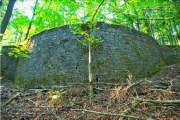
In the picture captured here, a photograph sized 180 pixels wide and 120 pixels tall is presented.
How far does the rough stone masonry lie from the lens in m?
8.52

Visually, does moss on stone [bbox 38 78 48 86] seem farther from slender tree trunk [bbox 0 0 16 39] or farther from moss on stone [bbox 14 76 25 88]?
slender tree trunk [bbox 0 0 16 39]

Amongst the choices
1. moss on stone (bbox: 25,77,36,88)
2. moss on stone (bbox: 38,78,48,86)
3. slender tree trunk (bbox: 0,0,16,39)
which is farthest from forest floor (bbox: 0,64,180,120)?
moss on stone (bbox: 25,77,36,88)

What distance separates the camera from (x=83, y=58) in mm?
8781

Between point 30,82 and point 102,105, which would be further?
point 30,82

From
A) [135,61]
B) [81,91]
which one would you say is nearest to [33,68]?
[81,91]

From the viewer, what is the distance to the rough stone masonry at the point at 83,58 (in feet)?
28.0

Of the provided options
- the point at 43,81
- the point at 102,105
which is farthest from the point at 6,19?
the point at 43,81

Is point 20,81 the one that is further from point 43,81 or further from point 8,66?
point 8,66

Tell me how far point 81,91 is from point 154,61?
5.69 m

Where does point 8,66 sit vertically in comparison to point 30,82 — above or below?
above

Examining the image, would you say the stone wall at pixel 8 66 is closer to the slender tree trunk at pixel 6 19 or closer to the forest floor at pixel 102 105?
the forest floor at pixel 102 105

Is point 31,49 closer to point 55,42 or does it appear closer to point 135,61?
point 55,42

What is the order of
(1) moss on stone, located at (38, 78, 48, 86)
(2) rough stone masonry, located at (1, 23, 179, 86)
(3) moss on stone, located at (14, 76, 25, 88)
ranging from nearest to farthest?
(2) rough stone masonry, located at (1, 23, 179, 86) < (1) moss on stone, located at (38, 78, 48, 86) < (3) moss on stone, located at (14, 76, 25, 88)

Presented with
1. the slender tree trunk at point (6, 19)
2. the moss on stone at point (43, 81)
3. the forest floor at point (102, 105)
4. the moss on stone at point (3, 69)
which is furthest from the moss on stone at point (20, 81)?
the slender tree trunk at point (6, 19)
